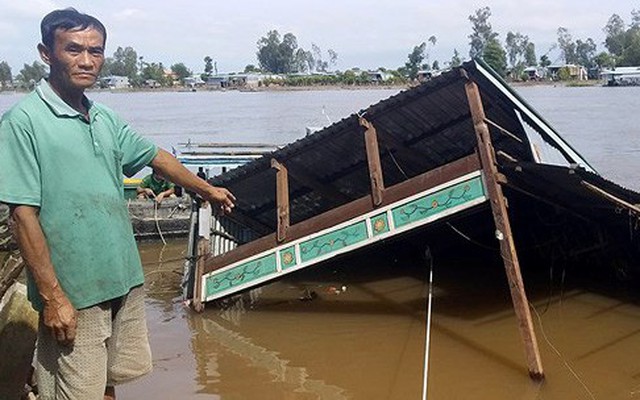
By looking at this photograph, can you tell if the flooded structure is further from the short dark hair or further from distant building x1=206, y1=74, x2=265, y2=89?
distant building x1=206, y1=74, x2=265, y2=89

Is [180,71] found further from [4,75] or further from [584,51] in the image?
[584,51]

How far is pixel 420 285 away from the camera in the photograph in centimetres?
916

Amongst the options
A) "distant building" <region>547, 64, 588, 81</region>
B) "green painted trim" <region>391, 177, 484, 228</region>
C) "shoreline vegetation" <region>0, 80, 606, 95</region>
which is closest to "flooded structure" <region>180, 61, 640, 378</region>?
"green painted trim" <region>391, 177, 484, 228</region>

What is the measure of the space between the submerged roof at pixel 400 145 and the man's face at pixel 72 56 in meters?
4.21

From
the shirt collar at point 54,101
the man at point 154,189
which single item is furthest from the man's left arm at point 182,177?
the man at point 154,189

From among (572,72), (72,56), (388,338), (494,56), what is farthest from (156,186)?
(572,72)

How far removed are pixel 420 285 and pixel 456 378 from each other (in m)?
3.22

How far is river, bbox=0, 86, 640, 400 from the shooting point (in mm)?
5879

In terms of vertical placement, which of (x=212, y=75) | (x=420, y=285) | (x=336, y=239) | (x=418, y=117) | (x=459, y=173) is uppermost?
(x=212, y=75)

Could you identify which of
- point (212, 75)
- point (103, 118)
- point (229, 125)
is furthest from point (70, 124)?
point (212, 75)

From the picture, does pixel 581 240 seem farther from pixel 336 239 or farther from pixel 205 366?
pixel 205 366

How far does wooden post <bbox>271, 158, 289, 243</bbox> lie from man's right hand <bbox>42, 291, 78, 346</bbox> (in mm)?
4748

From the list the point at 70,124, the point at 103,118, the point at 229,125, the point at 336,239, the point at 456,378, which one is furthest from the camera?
the point at 229,125

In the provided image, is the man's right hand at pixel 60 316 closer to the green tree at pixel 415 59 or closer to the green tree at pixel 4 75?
the green tree at pixel 415 59
